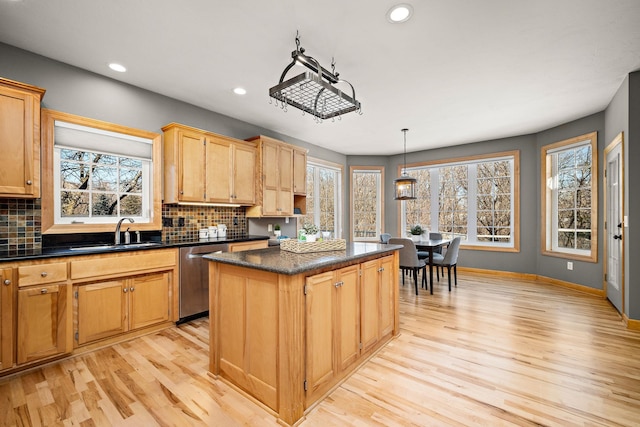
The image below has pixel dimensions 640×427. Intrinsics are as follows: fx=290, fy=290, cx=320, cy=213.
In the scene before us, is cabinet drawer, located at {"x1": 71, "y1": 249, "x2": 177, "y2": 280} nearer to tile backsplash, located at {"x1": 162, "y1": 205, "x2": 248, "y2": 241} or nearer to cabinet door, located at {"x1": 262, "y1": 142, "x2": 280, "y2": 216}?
tile backsplash, located at {"x1": 162, "y1": 205, "x2": 248, "y2": 241}

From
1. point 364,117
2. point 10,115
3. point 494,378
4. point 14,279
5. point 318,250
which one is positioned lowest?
point 494,378

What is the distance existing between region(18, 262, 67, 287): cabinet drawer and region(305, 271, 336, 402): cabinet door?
7.14ft

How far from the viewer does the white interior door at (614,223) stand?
11.3 feet

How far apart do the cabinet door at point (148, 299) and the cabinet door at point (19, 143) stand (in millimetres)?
1176

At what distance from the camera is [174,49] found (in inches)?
104

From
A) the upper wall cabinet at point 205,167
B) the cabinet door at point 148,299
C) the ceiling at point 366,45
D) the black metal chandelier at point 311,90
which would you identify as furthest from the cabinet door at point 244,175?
the black metal chandelier at point 311,90

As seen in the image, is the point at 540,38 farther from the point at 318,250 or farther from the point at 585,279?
the point at 585,279

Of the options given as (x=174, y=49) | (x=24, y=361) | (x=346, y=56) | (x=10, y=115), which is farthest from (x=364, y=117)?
(x=24, y=361)

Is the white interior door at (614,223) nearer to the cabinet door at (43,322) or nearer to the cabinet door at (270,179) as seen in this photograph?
the cabinet door at (270,179)

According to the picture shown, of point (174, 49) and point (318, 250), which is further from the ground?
point (174, 49)

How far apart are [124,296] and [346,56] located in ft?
10.4

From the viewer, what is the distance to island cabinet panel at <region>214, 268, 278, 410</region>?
5.99 feet

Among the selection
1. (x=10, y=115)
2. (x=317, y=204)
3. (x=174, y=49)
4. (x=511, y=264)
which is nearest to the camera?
(x=10, y=115)

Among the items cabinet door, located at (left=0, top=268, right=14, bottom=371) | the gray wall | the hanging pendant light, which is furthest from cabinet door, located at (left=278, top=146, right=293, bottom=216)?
cabinet door, located at (left=0, top=268, right=14, bottom=371)
